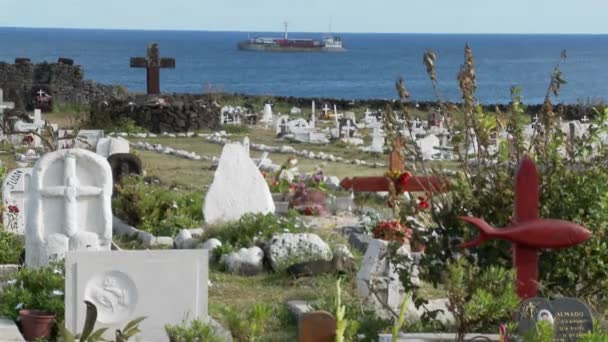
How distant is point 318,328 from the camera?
9.05m

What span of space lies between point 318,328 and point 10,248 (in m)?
5.21

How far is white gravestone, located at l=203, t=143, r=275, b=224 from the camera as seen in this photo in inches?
619

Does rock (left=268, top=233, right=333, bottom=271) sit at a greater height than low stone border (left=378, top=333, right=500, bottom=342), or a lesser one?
lesser

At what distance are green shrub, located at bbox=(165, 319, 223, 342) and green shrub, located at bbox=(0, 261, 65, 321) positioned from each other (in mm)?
1492

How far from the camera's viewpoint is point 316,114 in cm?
3844

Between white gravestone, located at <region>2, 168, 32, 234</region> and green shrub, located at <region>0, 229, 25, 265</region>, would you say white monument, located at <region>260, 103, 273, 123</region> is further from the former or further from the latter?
green shrub, located at <region>0, 229, 25, 265</region>

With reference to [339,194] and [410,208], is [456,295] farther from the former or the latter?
[339,194]

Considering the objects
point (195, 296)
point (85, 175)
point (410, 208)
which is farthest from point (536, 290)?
point (85, 175)

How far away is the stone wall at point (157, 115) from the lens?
31047 millimetres

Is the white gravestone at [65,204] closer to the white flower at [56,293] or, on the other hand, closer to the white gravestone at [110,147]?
the white flower at [56,293]

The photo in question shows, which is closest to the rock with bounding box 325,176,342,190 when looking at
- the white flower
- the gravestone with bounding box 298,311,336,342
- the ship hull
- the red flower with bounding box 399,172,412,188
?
the red flower with bounding box 399,172,412,188

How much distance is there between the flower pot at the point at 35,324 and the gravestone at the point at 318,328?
2189 mm

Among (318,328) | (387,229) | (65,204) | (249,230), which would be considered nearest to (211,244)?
(249,230)

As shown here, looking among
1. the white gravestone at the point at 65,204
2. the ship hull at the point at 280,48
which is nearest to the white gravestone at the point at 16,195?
the white gravestone at the point at 65,204
